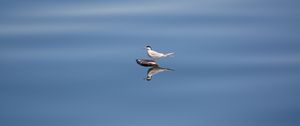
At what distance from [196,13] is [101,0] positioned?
90 centimetres

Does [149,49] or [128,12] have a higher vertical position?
[128,12]

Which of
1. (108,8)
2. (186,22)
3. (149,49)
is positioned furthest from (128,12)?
(149,49)

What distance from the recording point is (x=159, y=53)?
409 cm

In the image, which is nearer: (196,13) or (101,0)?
(196,13)

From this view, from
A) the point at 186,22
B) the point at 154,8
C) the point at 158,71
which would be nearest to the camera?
the point at 158,71

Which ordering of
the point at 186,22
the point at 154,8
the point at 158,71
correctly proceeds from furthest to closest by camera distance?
the point at 154,8, the point at 186,22, the point at 158,71

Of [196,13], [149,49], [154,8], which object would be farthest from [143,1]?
[149,49]

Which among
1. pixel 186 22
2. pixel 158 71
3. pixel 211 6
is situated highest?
pixel 211 6

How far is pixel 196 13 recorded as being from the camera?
198 inches

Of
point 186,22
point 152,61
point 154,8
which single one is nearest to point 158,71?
point 152,61

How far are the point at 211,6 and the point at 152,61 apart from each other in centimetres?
141

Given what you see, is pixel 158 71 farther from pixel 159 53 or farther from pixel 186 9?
pixel 186 9

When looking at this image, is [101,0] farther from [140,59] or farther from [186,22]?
[140,59]

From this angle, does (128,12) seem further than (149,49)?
Yes
